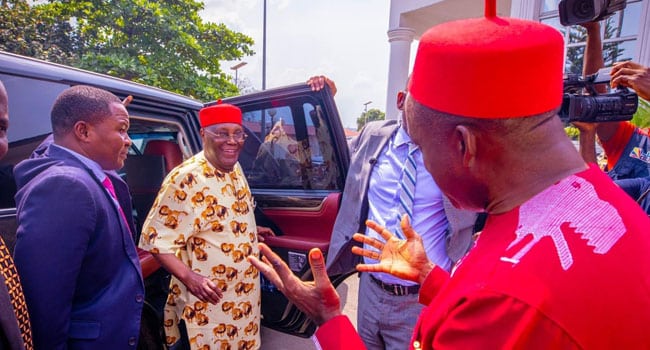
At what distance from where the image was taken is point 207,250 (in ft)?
6.95

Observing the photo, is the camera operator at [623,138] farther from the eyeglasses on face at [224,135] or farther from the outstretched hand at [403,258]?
the eyeglasses on face at [224,135]

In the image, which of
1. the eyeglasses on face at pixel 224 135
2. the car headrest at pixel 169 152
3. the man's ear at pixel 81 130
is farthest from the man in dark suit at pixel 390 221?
the car headrest at pixel 169 152

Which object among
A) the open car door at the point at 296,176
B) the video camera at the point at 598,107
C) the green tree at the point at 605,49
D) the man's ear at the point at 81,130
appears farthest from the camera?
the green tree at the point at 605,49

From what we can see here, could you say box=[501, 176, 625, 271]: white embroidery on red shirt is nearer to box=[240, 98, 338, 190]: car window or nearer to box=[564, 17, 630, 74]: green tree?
box=[240, 98, 338, 190]: car window

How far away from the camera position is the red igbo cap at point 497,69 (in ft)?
2.46

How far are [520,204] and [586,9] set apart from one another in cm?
202

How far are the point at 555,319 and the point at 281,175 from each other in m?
2.51

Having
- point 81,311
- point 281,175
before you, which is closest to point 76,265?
point 81,311

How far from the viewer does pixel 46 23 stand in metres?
10.7

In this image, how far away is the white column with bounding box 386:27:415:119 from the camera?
9.96 metres

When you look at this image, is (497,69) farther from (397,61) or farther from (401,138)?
(397,61)

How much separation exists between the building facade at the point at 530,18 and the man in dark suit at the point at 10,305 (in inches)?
314

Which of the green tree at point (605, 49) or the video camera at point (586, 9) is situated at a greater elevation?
the green tree at point (605, 49)

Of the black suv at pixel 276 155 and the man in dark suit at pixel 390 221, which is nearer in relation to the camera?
the man in dark suit at pixel 390 221
